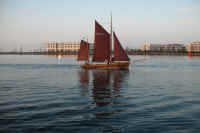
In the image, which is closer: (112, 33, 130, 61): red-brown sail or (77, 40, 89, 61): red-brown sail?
(112, 33, 130, 61): red-brown sail

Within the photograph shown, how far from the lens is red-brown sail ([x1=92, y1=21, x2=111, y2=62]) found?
149ft

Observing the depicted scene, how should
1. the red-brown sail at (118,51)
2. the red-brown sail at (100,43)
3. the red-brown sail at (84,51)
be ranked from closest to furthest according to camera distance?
the red-brown sail at (118,51)
the red-brown sail at (100,43)
the red-brown sail at (84,51)

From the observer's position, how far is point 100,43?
150ft

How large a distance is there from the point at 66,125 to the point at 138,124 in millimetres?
3261

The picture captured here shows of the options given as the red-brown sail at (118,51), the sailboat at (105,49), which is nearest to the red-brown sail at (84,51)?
the sailboat at (105,49)

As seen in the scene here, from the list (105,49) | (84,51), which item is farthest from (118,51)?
(84,51)

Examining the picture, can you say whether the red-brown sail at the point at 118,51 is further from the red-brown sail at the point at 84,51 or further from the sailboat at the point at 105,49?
the red-brown sail at the point at 84,51

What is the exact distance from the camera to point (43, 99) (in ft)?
51.5

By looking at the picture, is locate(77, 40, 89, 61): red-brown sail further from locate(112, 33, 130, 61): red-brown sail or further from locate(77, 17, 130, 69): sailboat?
locate(112, 33, 130, 61): red-brown sail

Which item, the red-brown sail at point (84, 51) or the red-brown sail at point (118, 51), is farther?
the red-brown sail at point (84, 51)

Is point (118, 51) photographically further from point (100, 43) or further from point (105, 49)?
point (100, 43)

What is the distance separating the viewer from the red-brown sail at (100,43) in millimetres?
45500

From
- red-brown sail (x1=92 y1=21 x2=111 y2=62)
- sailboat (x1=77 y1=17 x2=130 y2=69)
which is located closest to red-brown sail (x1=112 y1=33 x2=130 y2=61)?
sailboat (x1=77 y1=17 x2=130 y2=69)

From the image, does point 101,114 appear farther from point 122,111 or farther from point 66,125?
point 66,125
